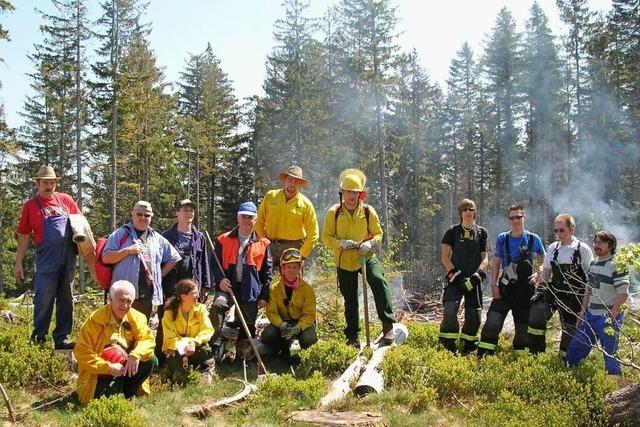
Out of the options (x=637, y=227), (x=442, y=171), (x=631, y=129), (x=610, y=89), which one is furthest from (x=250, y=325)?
(x=442, y=171)

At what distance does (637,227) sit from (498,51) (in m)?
16.8

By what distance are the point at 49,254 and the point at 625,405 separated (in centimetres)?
692

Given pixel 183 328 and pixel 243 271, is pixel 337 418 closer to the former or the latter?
pixel 183 328

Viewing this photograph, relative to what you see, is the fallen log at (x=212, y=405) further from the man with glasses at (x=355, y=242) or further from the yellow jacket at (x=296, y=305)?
the man with glasses at (x=355, y=242)

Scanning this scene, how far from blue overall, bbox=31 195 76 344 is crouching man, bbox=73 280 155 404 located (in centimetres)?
140

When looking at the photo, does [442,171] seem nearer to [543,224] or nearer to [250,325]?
[543,224]

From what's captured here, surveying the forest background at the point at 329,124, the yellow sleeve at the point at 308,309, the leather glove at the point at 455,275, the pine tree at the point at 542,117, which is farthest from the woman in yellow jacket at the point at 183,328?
the pine tree at the point at 542,117

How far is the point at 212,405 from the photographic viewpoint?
5477 millimetres

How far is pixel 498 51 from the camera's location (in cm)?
3584

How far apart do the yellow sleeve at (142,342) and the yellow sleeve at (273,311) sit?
73.8 inches

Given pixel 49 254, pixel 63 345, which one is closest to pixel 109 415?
pixel 63 345

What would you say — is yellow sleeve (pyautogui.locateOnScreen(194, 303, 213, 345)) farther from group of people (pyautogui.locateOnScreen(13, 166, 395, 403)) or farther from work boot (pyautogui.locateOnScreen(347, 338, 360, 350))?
work boot (pyautogui.locateOnScreen(347, 338, 360, 350))

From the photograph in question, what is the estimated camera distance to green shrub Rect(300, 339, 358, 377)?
6.63m

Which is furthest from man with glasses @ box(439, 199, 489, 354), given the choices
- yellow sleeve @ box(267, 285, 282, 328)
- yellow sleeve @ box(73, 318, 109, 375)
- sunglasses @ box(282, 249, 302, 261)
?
yellow sleeve @ box(73, 318, 109, 375)
